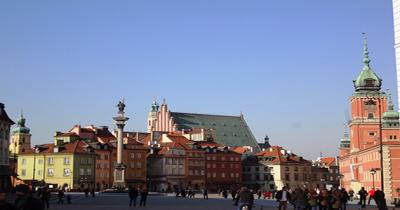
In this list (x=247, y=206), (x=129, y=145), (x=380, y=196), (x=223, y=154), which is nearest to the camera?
(x=247, y=206)

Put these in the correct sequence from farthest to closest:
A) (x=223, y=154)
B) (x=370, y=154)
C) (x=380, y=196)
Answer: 1. (x=223, y=154)
2. (x=370, y=154)
3. (x=380, y=196)

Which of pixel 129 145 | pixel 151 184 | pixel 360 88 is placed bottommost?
pixel 151 184

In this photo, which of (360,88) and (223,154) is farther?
(223,154)

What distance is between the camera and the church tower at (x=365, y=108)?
99875mm

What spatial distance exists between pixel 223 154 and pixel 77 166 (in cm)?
3402

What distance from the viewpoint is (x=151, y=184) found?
108m

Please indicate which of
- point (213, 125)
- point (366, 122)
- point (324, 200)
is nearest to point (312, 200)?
point (324, 200)

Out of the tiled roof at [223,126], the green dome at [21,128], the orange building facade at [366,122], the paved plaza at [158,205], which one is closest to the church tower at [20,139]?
the green dome at [21,128]

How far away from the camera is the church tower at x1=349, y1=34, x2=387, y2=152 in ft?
328

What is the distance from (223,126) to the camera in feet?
458

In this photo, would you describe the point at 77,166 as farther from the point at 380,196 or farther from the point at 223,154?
the point at 380,196

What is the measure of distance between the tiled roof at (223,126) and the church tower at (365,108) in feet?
129

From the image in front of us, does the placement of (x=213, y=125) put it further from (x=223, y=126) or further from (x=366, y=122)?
(x=366, y=122)

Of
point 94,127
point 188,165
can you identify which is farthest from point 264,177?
point 94,127
